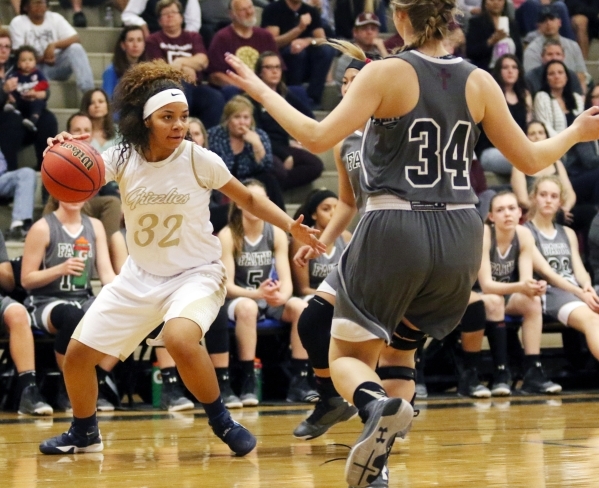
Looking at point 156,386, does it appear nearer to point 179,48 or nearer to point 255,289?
point 255,289

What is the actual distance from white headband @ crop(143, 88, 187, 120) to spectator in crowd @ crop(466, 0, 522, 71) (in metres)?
6.50

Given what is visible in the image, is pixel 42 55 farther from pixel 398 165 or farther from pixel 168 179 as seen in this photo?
pixel 398 165

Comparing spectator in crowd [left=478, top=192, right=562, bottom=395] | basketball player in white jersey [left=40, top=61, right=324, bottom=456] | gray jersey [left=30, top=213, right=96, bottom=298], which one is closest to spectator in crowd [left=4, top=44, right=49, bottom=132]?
gray jersey [left=30, top=213, right=96, bottom=298]

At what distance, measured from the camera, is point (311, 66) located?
1035 centimetres

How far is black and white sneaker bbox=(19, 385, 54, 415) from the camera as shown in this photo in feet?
21.2

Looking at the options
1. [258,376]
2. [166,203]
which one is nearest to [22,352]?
[258,376]

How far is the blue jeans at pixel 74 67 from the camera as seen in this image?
30.9 ft

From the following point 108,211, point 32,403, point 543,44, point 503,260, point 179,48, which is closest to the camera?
point 32,403

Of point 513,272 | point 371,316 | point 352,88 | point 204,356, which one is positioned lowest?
point 513,272

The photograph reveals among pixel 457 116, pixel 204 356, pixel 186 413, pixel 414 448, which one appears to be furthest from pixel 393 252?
pixel 186 413

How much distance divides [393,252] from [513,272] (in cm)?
471

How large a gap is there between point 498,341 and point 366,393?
438 centimetres

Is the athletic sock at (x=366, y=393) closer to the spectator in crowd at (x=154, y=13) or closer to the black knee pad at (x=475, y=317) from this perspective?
the black knee pad at (x=475, y=317)

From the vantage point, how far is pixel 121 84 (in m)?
4.70
